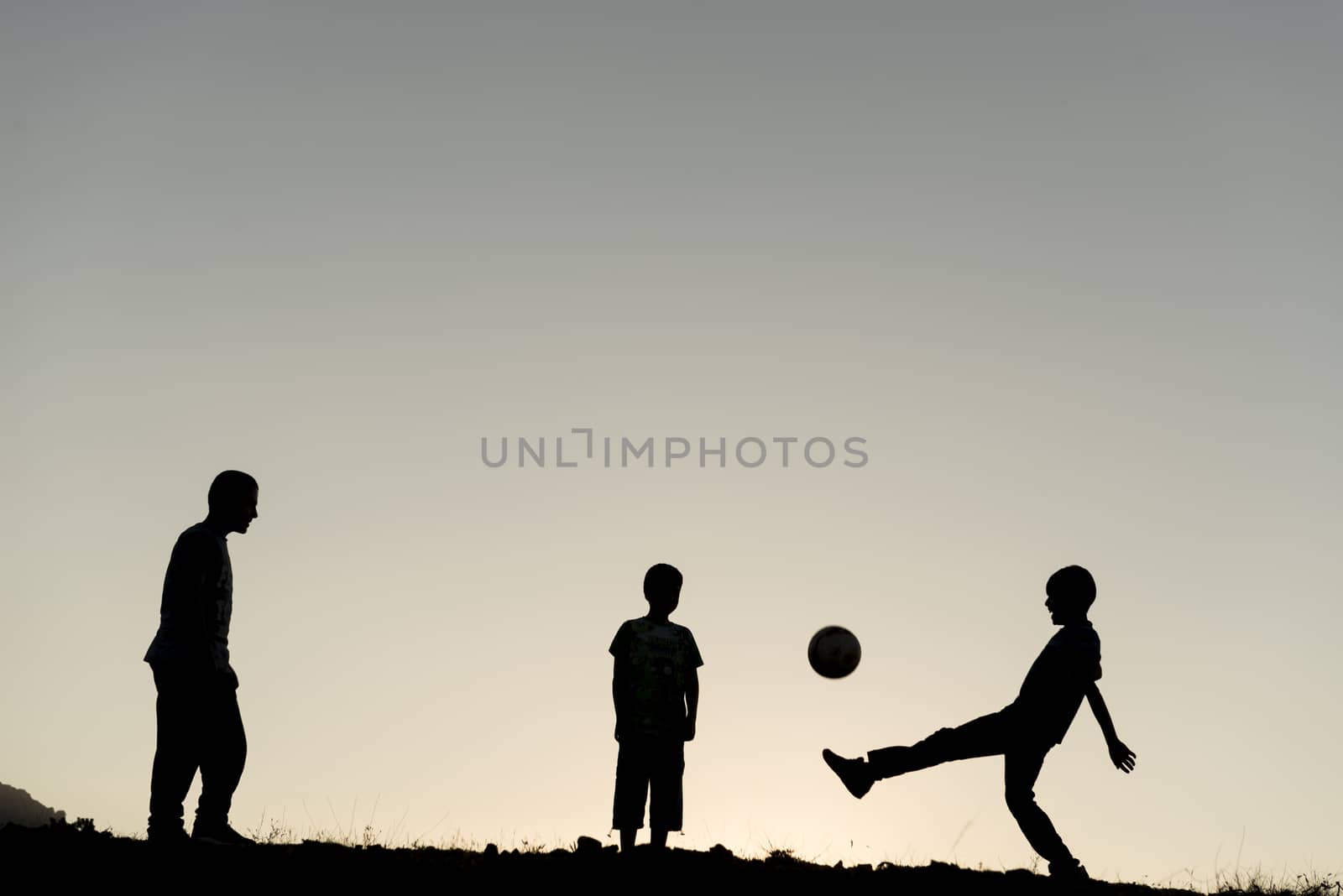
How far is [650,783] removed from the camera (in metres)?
11.0

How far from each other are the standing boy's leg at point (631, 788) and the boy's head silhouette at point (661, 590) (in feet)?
3.48

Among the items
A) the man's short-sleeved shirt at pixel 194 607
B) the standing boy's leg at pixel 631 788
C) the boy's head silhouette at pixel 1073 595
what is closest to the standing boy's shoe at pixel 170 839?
the man's short-sleeved shirt at pixel 194 607

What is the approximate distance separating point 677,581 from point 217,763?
3.88m

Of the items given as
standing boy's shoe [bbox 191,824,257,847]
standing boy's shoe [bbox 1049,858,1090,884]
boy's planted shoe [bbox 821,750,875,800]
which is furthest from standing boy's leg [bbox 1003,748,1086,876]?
standing boy's shoe [bbox 191,824,257,847]

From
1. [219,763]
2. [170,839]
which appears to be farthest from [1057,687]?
[170,839]

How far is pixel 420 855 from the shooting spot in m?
9.45

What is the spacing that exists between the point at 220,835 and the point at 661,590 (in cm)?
387

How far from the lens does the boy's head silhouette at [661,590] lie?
11258mm

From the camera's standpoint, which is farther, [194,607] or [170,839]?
[194,607]

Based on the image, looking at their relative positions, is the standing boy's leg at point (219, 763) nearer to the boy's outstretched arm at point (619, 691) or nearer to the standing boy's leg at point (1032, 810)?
the boy's outstretched arm at point (619, 691)

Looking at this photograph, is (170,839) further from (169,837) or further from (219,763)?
(219,763)

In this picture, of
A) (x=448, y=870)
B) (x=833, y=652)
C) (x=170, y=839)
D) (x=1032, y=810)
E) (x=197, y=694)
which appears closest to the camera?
(x=448, y=870)

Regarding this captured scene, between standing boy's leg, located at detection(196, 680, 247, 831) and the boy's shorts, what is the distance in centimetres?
300

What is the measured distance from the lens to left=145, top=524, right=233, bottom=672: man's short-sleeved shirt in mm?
9415
